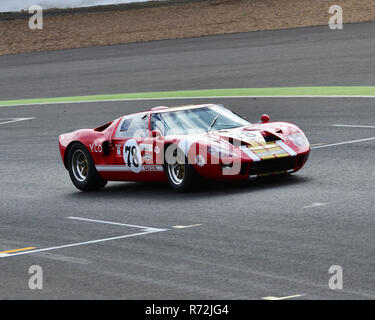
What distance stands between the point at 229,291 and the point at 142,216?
413 cm

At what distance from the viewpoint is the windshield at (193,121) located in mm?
13586

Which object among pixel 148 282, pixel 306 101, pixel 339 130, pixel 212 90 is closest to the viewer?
pixel 148 282

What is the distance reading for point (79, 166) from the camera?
15000 mm

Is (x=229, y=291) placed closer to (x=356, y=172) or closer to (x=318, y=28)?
(x=356, y=172)

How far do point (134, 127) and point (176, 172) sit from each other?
1173 mm

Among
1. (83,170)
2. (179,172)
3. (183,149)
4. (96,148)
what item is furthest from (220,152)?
(83,170)

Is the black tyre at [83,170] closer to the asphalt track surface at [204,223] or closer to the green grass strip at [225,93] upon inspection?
the asphalt track surface at [204,223]

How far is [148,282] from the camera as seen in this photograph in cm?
853

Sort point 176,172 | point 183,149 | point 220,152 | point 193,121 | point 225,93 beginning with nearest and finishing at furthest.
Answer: point 220,152
point 183,149
point 176,172
point 193,121
point 225,93

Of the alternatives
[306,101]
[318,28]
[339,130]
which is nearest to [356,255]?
[339,130]

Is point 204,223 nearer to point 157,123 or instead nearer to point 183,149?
point 183,149

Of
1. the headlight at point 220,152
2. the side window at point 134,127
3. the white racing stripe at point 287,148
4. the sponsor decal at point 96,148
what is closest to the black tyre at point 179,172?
the headlight at point 220,152
